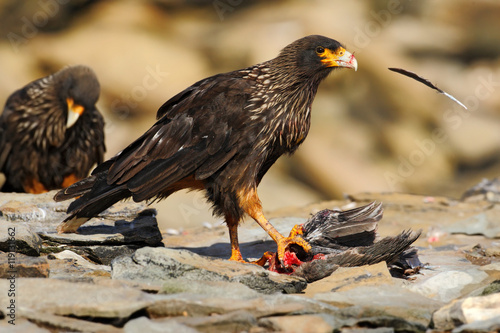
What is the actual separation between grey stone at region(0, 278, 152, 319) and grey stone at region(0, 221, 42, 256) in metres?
0.80

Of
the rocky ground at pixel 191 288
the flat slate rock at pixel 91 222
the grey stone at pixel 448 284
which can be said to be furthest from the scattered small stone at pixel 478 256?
the flat slate rock at pixel 91 222

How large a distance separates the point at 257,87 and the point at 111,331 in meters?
1.94

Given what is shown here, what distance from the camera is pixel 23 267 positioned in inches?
127

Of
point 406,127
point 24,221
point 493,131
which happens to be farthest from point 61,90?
point 493,131

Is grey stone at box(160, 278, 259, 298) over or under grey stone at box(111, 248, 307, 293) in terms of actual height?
under

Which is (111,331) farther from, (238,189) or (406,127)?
(406,127)

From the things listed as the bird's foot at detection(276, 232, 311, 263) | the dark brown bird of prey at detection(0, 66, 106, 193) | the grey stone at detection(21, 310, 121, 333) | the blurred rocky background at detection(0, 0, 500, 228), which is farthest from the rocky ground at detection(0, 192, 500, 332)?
the blurred rocky background at detection(0, 0, 500, 228)

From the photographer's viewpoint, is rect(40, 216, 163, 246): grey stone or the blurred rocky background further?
the blurred rocky background

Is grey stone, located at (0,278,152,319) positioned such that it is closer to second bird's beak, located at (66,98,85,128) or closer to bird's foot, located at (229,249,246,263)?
bird's foot, located at (229,249,246,263)

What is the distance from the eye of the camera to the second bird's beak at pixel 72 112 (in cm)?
646

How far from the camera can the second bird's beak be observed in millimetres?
6457

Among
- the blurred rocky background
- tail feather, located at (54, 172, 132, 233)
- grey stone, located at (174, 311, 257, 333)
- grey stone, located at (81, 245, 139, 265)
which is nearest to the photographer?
grey stone, located at (174, 311, 257, 333)

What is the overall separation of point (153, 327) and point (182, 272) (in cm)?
80

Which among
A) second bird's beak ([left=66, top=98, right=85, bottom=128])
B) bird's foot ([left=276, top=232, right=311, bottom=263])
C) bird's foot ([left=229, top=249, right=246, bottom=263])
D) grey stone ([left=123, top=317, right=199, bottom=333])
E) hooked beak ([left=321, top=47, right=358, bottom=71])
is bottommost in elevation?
grey stone ([left=123, top=317, right=199, bottom=333])
